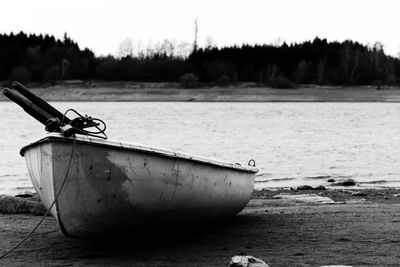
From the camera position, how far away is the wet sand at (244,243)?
680cm

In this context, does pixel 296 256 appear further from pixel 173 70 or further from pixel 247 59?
pixel 247 59

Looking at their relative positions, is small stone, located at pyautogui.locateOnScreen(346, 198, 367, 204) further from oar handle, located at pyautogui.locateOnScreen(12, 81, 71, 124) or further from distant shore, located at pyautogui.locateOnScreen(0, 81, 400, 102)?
distant shore, located at pyautogui.locateOnScreen(0, 81, 400, 102)

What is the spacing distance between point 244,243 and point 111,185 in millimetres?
1826

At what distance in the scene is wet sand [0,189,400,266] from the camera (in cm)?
680

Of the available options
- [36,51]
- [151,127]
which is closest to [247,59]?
[36,51]

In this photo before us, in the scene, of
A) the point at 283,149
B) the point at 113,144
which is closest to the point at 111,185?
the point at 113,144

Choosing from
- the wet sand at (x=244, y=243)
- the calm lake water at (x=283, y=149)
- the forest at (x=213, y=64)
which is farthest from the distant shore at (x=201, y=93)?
the wet sand at (x=244, y=243)

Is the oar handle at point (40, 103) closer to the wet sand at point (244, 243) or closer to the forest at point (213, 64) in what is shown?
the wet sand at point (244, 243)

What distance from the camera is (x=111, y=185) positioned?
6594 mm

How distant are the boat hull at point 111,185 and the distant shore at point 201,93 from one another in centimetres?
7522

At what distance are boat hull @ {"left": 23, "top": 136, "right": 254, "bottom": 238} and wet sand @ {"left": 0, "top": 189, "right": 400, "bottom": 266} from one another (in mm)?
319

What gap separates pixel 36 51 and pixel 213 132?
70291mm

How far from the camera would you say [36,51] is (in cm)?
10412

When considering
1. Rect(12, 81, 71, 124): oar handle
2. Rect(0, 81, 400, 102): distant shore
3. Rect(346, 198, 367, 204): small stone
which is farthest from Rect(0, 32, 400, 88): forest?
Rect(12, 81, 71, 124): oar handle
